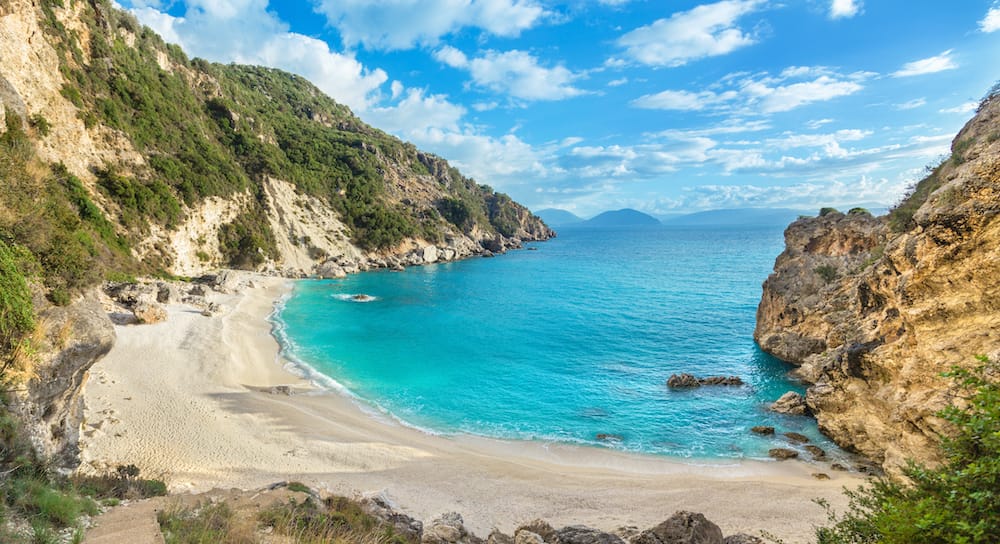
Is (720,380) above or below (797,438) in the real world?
above

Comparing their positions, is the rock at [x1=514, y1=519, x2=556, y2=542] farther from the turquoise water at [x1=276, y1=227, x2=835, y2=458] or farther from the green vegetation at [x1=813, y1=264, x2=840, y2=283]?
the green vegetation at [x1=813, y1=264, x2=840, y2=283]

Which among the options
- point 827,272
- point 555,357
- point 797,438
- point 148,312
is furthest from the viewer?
point 555,357

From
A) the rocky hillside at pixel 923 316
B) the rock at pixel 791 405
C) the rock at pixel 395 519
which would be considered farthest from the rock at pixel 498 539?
the rock at pixel 791 405

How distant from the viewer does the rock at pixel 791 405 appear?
21.8m

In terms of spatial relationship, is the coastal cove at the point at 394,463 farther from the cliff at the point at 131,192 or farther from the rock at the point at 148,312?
the rock at the point at 148,312

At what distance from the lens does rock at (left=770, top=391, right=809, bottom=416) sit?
21.8 m

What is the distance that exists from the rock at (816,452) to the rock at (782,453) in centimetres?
60

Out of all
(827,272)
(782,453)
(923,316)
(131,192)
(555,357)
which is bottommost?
(782,453)

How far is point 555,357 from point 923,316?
1961 centimetres

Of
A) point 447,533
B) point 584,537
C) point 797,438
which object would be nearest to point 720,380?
point 797,438

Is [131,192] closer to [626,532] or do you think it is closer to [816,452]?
[626,532]

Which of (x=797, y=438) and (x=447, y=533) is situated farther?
(x=797, y=438)

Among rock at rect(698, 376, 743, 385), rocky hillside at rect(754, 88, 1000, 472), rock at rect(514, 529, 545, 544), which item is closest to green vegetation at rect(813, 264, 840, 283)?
rocky hillside at rect(754, 88, 1000, 472)

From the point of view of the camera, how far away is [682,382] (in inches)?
1010
